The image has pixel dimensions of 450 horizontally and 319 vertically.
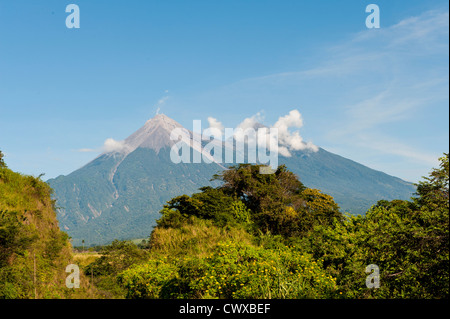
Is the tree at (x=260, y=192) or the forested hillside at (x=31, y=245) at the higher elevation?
the tree at (x=260, y=192)

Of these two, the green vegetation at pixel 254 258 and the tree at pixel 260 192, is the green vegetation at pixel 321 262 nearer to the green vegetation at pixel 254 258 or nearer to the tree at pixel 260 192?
the green vegetation at pixel 254 258

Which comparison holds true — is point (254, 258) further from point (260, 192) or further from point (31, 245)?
point (260, 192)

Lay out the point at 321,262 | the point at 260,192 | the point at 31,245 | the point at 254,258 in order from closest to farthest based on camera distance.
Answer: the point at 254,258 → the point at 31,245 → the point at 321,262 → the point at 260,192

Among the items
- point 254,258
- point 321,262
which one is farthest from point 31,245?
point 321,262

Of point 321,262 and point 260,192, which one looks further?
point 260,192

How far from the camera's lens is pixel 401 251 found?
7875mm

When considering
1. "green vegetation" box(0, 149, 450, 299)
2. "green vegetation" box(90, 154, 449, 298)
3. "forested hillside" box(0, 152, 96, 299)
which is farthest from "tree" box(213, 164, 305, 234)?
"forested hillside" box(0, 152, 96, 299)

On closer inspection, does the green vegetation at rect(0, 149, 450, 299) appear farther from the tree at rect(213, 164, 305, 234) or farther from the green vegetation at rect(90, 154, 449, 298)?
the tree at rect(213, 164, 305, 234)

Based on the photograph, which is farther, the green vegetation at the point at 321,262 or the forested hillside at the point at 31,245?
the forested hillside at the point at 31,245

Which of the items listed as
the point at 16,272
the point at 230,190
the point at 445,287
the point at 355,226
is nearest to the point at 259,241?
the point at 355,226

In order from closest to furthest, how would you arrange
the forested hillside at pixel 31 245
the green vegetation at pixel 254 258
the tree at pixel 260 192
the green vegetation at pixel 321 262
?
the green vegetation at pixel 321 262 → the green vegetation at pixel 254 258 → the forested hillside at pixel 31 245 → the tree at pixel 260 192

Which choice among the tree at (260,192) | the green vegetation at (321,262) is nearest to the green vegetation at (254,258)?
the green vegetation at (321,262)

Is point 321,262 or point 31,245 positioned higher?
point 31,245
